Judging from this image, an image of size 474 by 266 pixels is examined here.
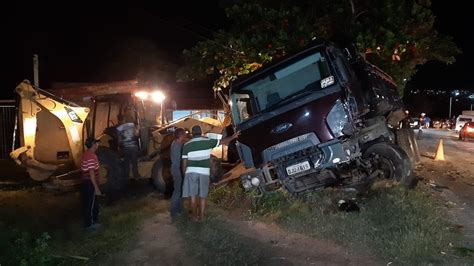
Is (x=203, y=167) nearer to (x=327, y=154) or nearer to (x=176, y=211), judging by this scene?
(x=176, y=211)

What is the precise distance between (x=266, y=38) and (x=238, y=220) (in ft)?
18.7

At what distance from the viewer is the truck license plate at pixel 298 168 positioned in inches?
332

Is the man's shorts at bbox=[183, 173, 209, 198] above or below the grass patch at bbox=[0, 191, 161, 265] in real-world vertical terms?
above

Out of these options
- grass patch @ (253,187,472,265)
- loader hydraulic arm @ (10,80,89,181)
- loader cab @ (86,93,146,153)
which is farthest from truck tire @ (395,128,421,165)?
loader hydraulic arm @ (10,80,89,181)

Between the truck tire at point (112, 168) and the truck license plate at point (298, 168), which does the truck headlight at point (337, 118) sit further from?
the truck tire at point (112, 168)

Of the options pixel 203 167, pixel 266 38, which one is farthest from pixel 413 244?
pixel 266 38

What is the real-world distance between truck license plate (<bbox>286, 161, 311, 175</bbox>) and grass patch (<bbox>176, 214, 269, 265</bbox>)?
1460 mm

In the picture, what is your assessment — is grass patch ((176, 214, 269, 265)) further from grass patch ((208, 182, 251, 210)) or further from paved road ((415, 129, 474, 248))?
paved road ((415, 129, 474, 248))

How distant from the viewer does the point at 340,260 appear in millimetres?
6281

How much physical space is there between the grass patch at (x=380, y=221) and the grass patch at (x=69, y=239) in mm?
2254

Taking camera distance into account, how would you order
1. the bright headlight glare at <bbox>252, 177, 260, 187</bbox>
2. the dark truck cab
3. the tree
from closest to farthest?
1. the dark truck cab
2. the bright headlight glare at <bbox>252, 177, 260, 187</bbox>
3. the tree

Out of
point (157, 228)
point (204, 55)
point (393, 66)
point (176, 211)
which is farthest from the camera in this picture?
point (393, 66)

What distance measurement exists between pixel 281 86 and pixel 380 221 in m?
2.92

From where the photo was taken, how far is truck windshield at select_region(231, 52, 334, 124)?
8.62 meters
